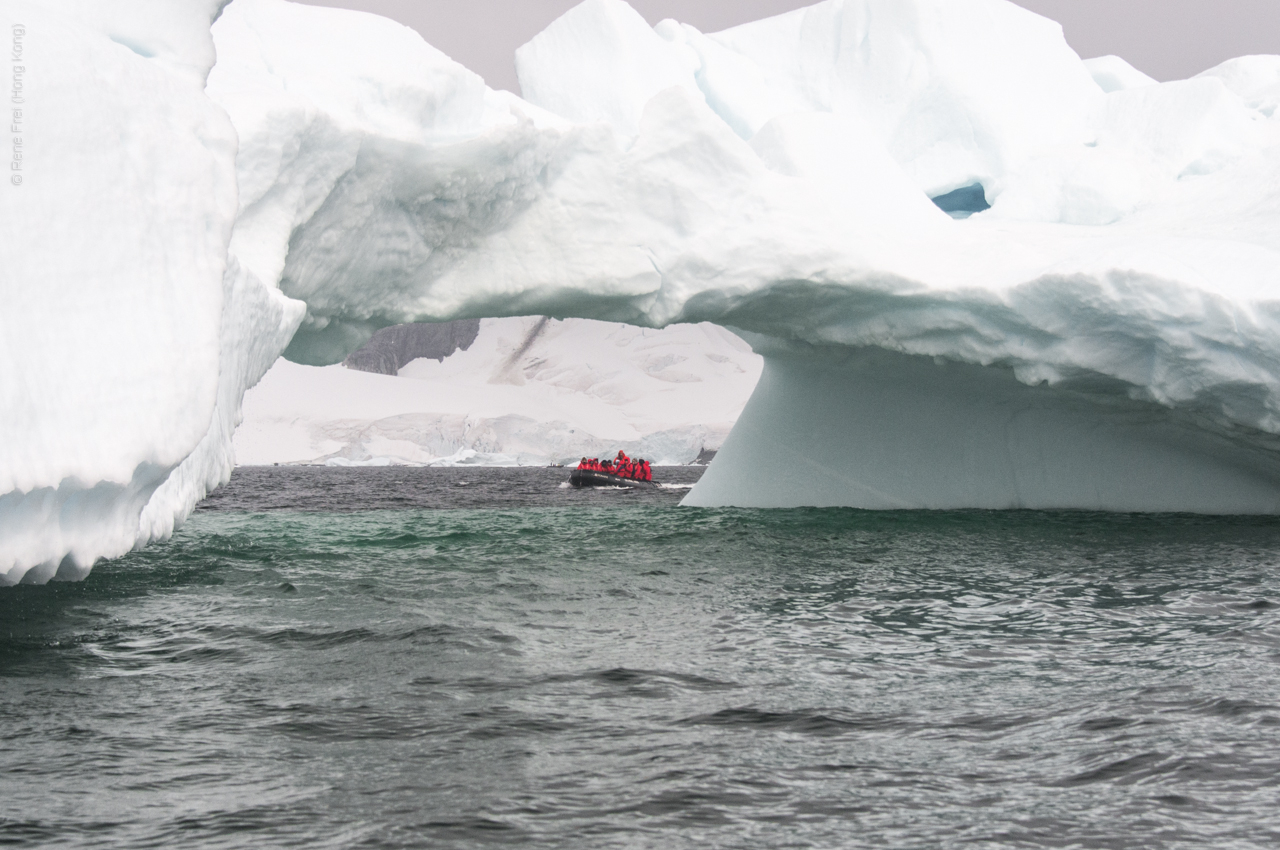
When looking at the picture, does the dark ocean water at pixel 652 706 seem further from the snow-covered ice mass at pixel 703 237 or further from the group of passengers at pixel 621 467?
the group of passengers at pixel 621 467

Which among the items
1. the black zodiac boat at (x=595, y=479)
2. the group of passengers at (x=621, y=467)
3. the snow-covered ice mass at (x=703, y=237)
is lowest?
the black zodiac boat at (x=595, y=479)

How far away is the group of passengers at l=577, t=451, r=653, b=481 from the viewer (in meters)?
31.2

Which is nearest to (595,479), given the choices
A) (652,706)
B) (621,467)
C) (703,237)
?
(621,467)

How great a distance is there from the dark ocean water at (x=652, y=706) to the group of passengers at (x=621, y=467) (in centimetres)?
2312

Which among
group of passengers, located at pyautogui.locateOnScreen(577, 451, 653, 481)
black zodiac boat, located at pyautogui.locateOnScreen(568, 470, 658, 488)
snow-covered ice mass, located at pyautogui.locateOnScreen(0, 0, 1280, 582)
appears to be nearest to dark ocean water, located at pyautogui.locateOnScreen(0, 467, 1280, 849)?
snow-covered ice mass, located at pyautogui.locateOnScreen(0, 0, 1280, 582)

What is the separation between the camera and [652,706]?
4.11 m

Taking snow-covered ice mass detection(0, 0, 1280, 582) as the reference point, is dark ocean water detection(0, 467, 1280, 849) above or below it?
below

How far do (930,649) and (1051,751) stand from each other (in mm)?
1522

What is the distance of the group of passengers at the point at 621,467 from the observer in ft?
102

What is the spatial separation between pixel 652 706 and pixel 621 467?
28460 millimetres

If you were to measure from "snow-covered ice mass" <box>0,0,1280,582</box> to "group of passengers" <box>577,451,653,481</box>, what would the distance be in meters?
17.1

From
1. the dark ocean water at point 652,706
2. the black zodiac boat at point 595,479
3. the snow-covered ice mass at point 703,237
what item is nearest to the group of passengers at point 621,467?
the black zodiac boat at point 595,479

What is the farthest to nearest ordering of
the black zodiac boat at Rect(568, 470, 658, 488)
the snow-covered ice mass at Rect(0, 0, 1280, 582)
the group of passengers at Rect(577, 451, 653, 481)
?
the group of passengers at Rect(577, 451, 653, 481), the black zodiac boat at Rect(568, 470, 658, 488), the snow-covered ice mass at Rect(0, 0, 1280, 582)

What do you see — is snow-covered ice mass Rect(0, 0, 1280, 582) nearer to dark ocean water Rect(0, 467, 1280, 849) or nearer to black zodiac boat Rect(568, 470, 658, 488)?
dark ocean water Rect(0, 467, 1280, 849)
